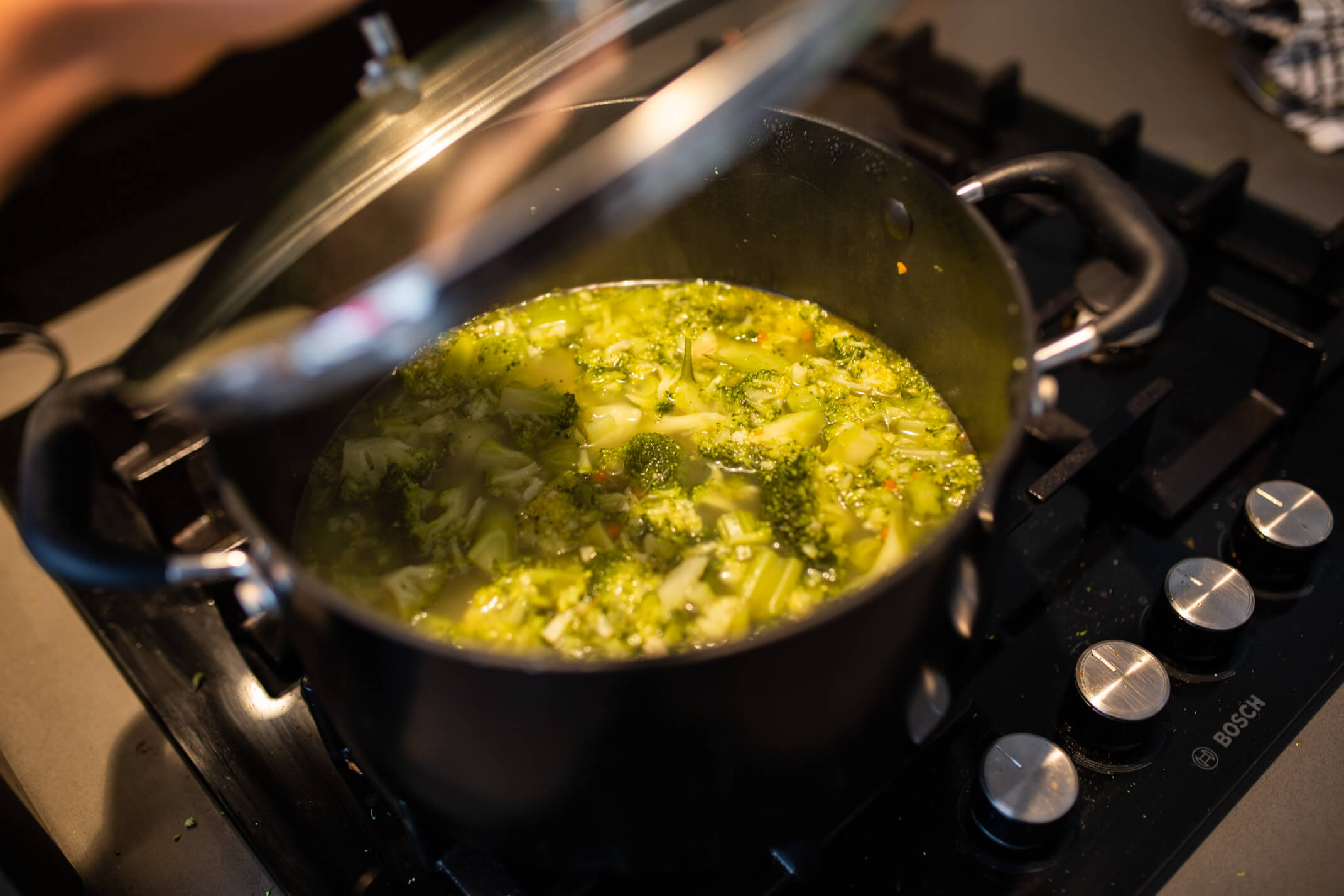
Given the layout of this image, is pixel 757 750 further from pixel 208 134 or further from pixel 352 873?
pixel 208 134

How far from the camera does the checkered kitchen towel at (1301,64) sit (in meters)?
2.05

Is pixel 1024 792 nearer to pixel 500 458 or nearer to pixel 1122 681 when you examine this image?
pixel 1122 681

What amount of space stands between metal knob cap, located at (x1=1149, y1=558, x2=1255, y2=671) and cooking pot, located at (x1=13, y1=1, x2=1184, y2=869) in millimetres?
333

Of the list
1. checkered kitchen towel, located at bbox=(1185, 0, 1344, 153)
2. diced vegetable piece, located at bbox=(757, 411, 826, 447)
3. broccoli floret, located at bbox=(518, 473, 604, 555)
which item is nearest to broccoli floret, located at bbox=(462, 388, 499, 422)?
broccoli floret, located at bbox=(518, 473, 604, 555)

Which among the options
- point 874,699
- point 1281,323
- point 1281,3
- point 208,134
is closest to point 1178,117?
point 1281,3

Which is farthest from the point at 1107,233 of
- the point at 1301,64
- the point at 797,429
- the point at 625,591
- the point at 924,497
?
the point at 1301,64

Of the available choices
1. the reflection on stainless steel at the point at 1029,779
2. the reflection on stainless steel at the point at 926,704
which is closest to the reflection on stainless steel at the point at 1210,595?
the reflection on stainless steel at the point at 1029,779

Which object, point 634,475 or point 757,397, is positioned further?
point 757,397

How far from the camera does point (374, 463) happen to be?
5.22 feet

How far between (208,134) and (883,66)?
1789 millimetres

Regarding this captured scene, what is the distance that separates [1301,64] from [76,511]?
240cm

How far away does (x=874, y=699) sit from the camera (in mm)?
1019

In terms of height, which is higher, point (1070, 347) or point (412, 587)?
point (1070, 347)

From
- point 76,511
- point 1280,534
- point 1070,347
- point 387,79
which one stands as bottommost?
point 1280,534
